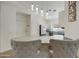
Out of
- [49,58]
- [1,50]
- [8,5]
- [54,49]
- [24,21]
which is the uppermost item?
[8,5]

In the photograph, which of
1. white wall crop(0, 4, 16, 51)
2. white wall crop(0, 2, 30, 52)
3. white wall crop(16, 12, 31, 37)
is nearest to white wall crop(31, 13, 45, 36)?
white wall crop(16, 12, 31, 37)

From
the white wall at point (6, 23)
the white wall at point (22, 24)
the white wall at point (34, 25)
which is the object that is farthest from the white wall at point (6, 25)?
the white wall at point (34, 25)

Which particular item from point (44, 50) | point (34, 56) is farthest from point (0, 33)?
point (34, 56)

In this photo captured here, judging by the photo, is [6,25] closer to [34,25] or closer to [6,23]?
[6,23]

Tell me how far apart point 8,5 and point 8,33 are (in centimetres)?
134

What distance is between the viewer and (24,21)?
29.7 feet

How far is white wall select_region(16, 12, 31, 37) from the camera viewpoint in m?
8.03

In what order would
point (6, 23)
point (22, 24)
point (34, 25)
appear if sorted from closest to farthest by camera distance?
point (6, 23) → point (22, 24) → point (34, 25)

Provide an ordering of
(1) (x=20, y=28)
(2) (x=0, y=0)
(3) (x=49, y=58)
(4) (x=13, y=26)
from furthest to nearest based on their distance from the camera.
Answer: (1) (x=20, y=28), (4) (x=13, y=26), (2) (x=0, y=0), (3) (x=49, y=58)

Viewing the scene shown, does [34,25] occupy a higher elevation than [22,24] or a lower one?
lower

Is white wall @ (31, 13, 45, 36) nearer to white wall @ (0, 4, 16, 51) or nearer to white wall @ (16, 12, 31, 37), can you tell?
white wall @ (16, 12, 31, 37)

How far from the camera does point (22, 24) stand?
874 centimetres

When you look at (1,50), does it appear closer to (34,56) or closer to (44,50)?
(44,50)

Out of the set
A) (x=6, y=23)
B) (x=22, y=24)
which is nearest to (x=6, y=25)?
(x=6, y=23)
